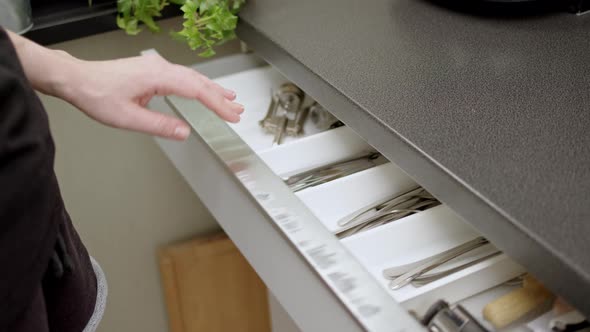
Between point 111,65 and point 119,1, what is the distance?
0.49 m

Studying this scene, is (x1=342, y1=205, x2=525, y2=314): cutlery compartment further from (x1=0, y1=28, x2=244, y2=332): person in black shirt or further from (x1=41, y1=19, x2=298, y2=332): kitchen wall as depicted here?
(x1=41, y1=19, x2=298, y2=332): kitchen wall

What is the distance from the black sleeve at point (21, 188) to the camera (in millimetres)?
547

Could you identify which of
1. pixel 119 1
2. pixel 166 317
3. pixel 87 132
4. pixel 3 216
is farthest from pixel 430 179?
pixel 166 317

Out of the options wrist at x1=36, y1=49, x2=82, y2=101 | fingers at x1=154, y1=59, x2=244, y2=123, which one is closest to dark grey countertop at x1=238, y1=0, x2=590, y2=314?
fingers at x1=154, y1=59, x2=244, y2=123

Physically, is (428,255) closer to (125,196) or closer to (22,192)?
(22,192)

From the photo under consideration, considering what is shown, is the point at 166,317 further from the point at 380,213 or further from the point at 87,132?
the point at 380,213

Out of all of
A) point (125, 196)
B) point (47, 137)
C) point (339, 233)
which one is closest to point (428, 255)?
point (339, 233)

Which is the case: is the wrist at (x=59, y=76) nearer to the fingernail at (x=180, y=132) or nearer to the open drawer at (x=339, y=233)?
the fingernail at (x=180, y=132)

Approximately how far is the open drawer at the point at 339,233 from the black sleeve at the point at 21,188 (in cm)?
22

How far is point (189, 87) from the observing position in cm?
64

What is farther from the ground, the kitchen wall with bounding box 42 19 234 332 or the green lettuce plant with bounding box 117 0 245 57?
the green lettuce plant with bounding box 117 0 245 57

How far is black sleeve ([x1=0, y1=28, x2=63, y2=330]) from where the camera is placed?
1.80 feet

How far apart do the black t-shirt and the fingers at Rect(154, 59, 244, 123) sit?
0.35 feet

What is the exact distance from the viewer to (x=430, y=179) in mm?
660
